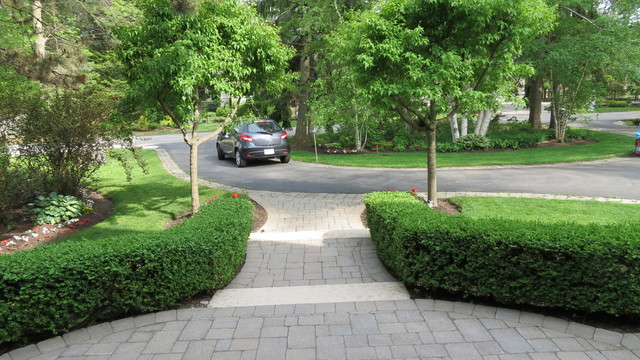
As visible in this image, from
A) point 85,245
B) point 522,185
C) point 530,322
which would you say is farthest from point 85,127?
point 522,185

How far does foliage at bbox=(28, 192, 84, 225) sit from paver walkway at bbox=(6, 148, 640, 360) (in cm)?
465

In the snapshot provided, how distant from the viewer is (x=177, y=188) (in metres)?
10.4

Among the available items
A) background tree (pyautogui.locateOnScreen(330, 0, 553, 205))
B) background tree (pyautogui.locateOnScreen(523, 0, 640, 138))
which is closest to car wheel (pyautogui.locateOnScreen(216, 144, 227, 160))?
background tree (pyautogui.locateOnScreen(330, 0, 553, 205))

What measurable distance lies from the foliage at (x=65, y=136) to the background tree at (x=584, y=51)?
46.7ft

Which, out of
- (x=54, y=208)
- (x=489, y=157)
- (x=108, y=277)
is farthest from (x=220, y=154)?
(x=108, y=277)

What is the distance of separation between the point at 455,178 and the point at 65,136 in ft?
31.1

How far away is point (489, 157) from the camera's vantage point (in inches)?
559

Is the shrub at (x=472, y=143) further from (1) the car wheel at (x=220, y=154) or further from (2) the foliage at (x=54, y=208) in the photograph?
(2) the foliage at (x=54, y=208)

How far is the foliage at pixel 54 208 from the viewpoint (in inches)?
290

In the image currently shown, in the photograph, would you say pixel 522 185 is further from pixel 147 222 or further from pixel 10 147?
pixel 10 147

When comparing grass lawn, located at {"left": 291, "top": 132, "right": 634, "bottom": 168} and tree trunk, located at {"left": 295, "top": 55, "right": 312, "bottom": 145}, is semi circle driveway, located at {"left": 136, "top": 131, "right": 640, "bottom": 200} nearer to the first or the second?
grass lawn, located at {"left": 291, "top": 132, "right": 634, "bottom": 168}

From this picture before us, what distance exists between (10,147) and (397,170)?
9.82 meters

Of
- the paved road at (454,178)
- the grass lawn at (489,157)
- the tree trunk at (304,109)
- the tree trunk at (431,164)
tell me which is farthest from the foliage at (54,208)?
the tree trunk at (304,109)

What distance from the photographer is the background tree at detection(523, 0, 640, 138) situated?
1459 cm
